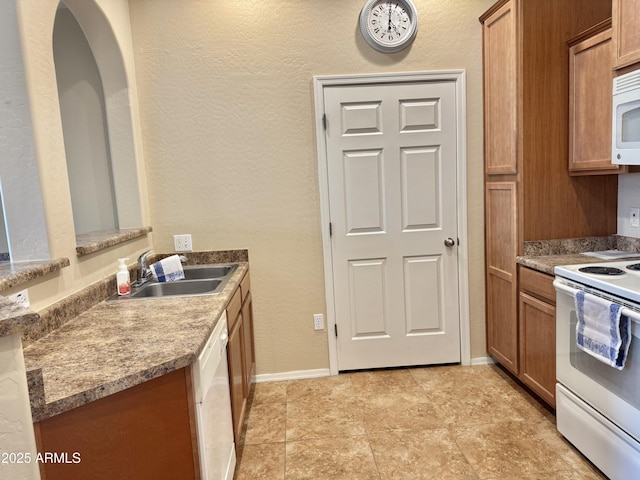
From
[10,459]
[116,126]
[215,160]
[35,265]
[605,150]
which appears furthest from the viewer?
[215,160]

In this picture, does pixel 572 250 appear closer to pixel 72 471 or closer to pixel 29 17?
pixel 72 471

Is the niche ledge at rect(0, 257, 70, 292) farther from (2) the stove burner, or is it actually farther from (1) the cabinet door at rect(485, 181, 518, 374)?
(1) the cabinet door at rect(485, 181, 518, 374)

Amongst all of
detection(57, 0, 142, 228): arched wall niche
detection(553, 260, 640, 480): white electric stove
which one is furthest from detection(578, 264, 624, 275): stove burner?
detection(57, 0, 142, 228): arched wall niche

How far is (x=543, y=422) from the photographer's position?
251 cm

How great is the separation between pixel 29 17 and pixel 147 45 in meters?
1.27

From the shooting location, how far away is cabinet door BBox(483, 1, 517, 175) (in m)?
2.69

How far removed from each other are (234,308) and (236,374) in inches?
13.1

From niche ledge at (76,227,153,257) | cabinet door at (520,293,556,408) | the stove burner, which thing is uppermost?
niche ledge at (76,227,153,257)

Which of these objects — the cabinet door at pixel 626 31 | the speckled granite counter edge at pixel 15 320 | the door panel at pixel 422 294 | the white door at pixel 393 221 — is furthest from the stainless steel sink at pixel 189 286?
the cabinet door at pixel 626 31

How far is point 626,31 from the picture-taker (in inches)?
82.6

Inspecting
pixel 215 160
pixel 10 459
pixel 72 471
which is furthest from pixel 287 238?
pixel 10 459

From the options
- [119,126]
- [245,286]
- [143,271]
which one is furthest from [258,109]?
[143,271]

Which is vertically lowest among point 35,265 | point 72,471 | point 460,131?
point 72,471

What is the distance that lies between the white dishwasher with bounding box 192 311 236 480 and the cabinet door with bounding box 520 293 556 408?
67.3 inches
